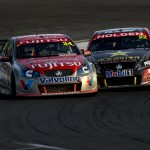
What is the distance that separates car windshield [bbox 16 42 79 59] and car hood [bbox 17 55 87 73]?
0.40 metres

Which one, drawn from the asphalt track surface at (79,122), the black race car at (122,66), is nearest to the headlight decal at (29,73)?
the asphalt track surface at (79,122)

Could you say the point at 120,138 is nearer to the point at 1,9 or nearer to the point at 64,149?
the point at 64,149

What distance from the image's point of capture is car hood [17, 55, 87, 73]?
57.9 feet

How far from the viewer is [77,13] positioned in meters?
46.0

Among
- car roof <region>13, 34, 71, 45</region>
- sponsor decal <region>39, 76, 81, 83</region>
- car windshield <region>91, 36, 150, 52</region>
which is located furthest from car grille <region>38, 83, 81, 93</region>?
car windshield <region>91, 36, 150, 52</region>

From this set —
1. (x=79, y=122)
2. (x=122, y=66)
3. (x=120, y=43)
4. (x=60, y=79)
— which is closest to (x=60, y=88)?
(x=60, y=79)

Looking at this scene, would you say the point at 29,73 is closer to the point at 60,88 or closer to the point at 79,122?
the point at 60,88

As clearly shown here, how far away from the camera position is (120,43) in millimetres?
20188

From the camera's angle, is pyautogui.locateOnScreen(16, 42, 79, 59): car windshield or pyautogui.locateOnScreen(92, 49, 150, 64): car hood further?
pyautogui.locateOnScreen(16, 42, 79, 59): car windshield

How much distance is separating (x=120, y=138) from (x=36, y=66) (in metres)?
5.95

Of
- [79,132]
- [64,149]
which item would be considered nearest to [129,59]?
[79,132]

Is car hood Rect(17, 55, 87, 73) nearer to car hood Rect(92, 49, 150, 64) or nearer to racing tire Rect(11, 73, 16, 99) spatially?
racing tire Rect(11, 73, 16, 99)

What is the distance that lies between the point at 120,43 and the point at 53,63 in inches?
109

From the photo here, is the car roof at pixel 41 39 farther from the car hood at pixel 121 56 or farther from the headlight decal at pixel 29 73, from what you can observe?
the headlight decal at pixel 29 73
